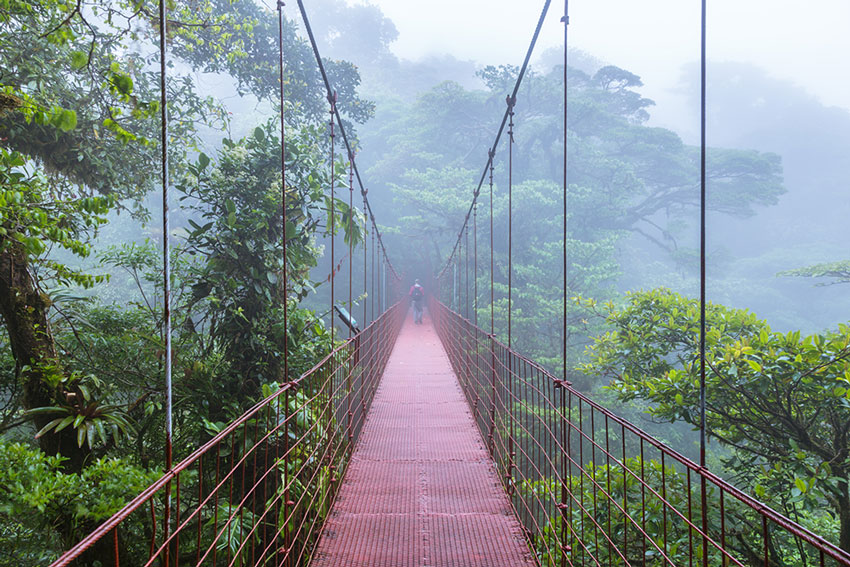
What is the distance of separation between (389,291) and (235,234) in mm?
10980

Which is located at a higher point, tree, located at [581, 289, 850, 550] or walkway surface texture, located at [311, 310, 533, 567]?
tree, located at [581, 289, 850, 550]

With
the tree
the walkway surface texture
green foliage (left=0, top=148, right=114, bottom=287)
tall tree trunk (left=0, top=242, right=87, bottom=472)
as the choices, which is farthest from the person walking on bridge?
green foliage (left=0, top=148, right=114, bottom=287)

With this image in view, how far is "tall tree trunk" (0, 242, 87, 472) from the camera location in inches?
87.1

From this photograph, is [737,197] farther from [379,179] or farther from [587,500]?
[587,500]

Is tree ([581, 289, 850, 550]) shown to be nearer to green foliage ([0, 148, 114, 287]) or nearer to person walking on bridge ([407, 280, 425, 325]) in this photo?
green foliage ([0, 148, 114, 287])

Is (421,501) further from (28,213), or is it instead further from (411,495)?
(28,213)

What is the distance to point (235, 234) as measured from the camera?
2686 mm

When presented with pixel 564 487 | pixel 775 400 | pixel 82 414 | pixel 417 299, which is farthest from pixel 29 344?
pixel 417 299

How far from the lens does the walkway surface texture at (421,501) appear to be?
62.6 inches

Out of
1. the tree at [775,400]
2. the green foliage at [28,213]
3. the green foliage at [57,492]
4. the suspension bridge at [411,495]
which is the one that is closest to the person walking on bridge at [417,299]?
the suspension bridge at [411,495]

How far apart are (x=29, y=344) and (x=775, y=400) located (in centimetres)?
346

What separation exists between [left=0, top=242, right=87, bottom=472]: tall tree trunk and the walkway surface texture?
120 centimetres

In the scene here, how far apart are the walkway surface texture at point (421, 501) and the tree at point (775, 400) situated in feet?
3.76

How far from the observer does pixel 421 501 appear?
6.58 feet
